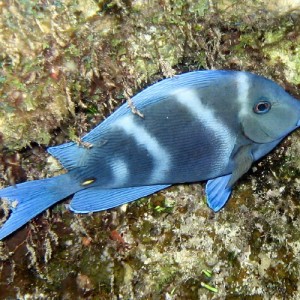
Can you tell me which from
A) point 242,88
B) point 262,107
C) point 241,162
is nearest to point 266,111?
point 262,107

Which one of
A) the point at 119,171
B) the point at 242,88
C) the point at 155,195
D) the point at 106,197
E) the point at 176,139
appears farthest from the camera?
the point at 155,195

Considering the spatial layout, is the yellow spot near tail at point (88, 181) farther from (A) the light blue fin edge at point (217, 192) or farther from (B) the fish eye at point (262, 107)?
(B) the fish eye at point (262, 107)

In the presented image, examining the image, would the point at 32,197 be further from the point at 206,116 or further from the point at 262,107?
the point at 262,107

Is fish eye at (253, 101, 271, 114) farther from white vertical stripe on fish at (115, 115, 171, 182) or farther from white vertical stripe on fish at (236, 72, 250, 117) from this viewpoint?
white vertical stripe on fish at (115, 115, 171, 182)

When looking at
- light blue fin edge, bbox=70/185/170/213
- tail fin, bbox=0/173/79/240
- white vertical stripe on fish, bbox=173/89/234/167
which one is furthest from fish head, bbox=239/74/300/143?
tail fin, bbox=0/173/79/240

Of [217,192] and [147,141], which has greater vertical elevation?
[147,141]

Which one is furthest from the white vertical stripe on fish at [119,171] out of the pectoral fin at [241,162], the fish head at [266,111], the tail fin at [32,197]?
the fish head at [266,111]
